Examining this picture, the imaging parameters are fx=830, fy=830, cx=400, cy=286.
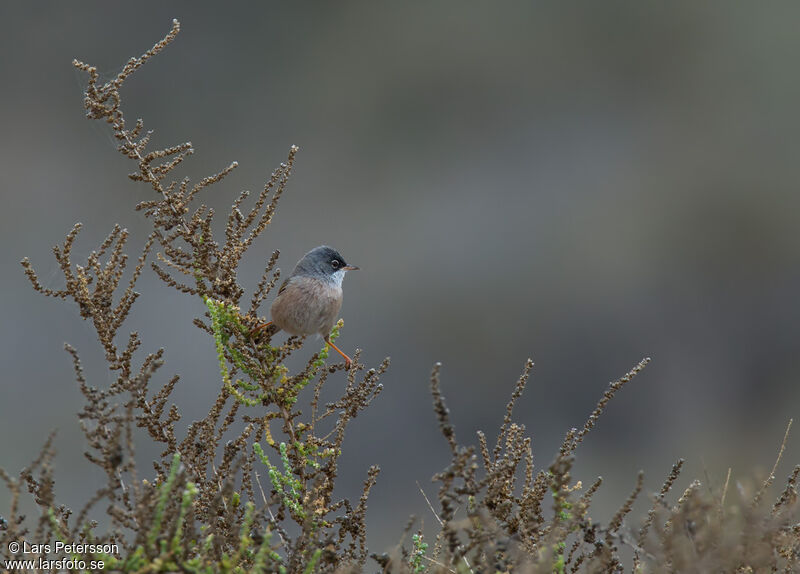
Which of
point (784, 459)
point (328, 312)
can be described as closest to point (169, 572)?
point (328, 312)

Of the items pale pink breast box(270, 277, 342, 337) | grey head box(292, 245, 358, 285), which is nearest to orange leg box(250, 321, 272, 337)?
→ pale pink breast box(270, 277, 342, 337)

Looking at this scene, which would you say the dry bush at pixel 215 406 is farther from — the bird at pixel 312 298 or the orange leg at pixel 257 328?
the bird at pixel 312 298

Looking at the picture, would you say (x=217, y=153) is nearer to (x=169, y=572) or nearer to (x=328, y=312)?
(x=328, y=312)

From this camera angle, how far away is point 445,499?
261cm

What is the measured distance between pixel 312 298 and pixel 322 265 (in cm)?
39

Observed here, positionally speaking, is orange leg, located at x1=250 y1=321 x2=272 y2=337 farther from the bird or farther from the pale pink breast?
the pale pink breast

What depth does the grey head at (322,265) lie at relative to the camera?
4.69 metres

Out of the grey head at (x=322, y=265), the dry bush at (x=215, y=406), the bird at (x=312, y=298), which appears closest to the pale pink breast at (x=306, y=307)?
the bird at (x=312, y=298)

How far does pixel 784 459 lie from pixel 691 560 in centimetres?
1166

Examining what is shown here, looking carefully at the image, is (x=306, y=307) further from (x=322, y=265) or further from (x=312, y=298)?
(x=322, y=265)

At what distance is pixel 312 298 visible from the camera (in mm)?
4406

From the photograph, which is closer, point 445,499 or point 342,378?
point 445,499

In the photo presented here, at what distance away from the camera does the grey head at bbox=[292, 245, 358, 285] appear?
469 cm

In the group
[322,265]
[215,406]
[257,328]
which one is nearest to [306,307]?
[322,265]
